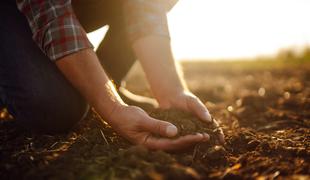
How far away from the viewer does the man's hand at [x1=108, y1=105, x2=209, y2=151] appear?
1572mm

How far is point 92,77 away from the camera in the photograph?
5.54 ft

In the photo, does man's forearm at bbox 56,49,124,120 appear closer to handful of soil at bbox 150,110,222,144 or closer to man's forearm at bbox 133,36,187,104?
handful of soil at bbox 150,110,222,144

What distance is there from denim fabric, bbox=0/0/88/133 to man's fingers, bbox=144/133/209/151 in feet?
2.09

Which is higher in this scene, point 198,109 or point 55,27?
point 55,27

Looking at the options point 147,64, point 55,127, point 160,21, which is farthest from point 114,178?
point 160,21

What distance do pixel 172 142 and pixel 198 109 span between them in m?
0.37

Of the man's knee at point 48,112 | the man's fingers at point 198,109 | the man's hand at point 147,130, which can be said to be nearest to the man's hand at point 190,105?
the man's fingers at point 198,109

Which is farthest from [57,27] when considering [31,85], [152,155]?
[152,155]

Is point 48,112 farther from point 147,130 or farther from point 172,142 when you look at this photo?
point 172,142

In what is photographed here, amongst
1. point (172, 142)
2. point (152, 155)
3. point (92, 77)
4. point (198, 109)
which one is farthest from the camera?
point (198, 109)

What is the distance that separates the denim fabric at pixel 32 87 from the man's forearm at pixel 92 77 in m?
0.28

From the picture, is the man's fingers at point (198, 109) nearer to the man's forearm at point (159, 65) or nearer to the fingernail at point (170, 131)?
the man's forearm at point (159, 65)

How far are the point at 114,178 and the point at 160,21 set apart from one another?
121 cm

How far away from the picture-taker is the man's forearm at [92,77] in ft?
5.49
